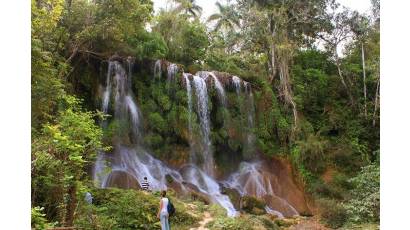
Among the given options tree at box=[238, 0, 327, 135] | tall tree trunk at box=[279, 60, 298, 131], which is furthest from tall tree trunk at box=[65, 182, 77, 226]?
tall tree trunk at box=[279, 60, 298, 131]

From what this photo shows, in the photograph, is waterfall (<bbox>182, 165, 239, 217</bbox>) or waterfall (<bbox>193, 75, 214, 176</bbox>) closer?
waterfall (<bbox>182, 165, 239, 217</bbox>)

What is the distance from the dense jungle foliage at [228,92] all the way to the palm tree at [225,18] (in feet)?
0.15

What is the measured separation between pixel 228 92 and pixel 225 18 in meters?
4.09

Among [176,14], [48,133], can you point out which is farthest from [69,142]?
[176,14]

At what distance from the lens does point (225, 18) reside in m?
14.1

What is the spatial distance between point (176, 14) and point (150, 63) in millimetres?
2081

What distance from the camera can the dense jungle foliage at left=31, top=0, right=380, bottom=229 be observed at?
18.0ft

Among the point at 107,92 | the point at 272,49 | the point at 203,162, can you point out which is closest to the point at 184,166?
the point at 203,162

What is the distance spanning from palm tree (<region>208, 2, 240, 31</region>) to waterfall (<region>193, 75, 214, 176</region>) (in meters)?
3.65

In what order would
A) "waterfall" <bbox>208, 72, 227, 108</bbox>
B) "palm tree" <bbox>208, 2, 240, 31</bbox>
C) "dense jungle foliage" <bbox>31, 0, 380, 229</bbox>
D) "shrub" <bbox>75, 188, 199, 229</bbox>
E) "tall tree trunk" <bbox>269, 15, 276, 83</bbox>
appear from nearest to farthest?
"shrub" <bbox>75, 188, 199, 229</bbox>, "dense jungle foliage" <bbox>31, 0, 380, 229</bbox>, "waterfall" <bbox>208, 72, 227, 108</bbox>, "tall tree trunk" <bbox>269, 15, 276, 83</bbox>, "palm tree" <bbox>208, 2, 240, 31</bbox>

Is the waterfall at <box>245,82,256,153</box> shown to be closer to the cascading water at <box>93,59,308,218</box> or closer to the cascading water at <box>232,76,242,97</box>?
the cascading water at <box>93,59,308,218</box>

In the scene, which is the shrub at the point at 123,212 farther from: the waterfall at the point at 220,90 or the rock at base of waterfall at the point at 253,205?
the waterfall at the point at 220,90

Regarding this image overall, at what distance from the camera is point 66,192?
4.68 m

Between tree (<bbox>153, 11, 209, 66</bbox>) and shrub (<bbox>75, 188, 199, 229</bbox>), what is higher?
tree (<bbox>153, 11, 209, 66</bbox>)
